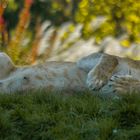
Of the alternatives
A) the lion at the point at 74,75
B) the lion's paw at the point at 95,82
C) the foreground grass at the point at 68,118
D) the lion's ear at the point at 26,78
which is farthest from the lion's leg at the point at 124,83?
the lion's ear at the point at 26,78

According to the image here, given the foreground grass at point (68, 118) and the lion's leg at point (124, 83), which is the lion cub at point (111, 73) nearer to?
the lion's leg at point (124, 83)

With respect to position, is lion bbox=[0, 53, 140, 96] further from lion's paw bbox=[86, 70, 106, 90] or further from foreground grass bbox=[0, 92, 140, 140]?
foreground grass bbox=[0, 92, 140, 140]

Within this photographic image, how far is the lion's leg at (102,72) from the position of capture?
658 cm

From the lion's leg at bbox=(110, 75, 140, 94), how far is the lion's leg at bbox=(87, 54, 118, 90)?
0.51 ft

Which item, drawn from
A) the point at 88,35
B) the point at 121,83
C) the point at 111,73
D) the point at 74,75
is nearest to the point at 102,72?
the point at 111,73

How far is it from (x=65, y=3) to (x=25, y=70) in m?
7.41

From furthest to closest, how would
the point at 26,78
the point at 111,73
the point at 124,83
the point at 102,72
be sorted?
1. the point at 26,78
2. the point at 111,73
3. the point at 102,72
4. the point at 124,83

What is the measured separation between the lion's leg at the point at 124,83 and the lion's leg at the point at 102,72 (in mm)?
157

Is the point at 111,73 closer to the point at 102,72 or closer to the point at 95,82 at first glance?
the point at 102,72

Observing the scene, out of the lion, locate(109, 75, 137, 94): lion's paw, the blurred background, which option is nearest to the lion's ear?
the lion

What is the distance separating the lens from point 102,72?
22.2 ft

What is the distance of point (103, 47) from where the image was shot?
38.3 ft

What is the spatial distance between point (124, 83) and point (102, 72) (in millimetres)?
376

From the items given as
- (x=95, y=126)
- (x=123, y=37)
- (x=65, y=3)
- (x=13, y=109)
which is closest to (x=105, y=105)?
(x=95, y=126)
